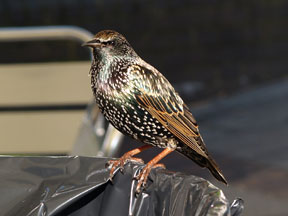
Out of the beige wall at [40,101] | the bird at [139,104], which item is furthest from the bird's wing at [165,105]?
the beige wall at [40,101]

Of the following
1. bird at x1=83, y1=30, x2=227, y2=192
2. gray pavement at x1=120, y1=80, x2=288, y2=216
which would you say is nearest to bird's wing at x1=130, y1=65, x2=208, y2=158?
bird at x1=83, y1=30, x2=227, y2=192

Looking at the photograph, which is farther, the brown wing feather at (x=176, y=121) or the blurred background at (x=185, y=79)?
the blurred background at (x=185, y=79)

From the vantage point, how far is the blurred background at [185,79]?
429 centimetres

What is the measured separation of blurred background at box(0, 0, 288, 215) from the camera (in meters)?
4.29

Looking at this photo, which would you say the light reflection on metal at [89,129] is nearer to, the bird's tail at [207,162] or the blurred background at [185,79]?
the blurred background at [185,79]

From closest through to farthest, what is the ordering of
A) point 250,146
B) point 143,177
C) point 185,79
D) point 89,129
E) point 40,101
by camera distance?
point 143,177 → point 89,129 → point 40,101 → point 250,146 → point 185,79

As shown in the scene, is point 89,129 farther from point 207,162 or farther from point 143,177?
point 143,177

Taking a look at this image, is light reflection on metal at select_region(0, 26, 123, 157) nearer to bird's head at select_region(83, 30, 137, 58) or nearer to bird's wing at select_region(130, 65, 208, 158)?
bird's wing at select_region(130, 65, 208, 158)

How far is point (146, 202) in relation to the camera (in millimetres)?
1984

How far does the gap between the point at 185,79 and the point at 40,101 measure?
6468 millimetres

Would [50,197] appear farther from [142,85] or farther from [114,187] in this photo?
[142,85]

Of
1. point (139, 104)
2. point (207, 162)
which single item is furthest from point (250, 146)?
point (139, 104)

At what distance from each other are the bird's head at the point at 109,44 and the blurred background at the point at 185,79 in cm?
146

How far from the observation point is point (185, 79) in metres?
10.7
